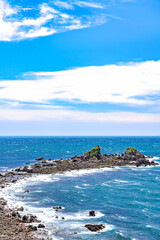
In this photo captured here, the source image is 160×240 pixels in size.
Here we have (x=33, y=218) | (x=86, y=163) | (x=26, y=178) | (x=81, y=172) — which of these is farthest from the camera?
(x=86, y=163)

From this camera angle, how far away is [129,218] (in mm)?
39750

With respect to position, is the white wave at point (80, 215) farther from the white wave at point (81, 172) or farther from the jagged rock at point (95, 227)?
the white wave at point (81, 172)

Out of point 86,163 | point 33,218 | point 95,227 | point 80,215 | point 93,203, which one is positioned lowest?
point 93,203

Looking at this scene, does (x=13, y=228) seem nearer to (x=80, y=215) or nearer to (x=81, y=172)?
(x=80, y=215)

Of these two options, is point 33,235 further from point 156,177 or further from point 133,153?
point 133,153

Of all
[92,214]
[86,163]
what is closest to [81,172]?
[86,163]

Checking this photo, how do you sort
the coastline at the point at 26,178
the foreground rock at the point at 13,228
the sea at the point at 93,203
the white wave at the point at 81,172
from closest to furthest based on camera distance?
the foreground rock at the point at 13,228
the coastline at the point at 26,178
the sea at the point at 93,203
the white wave at the point at 81,172

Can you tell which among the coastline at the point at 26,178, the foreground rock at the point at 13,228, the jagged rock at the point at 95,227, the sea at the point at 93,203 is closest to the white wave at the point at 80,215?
the sea at the point at 93,203

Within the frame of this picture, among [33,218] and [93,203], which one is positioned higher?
[33,218]

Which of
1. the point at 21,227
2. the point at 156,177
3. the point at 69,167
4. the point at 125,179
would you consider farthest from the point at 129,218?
the point at 69,167

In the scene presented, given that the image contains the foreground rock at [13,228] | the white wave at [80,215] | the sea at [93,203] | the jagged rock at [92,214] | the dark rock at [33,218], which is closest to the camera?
the foreground rock at [13,228]

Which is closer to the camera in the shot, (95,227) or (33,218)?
(95,227)

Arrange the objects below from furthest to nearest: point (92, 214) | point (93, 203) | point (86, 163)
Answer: point (86, 163) → point (93, 203) → point (92, 214)

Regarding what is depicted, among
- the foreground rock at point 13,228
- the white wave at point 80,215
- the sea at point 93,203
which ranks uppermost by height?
the foreground rock at point 13,228
